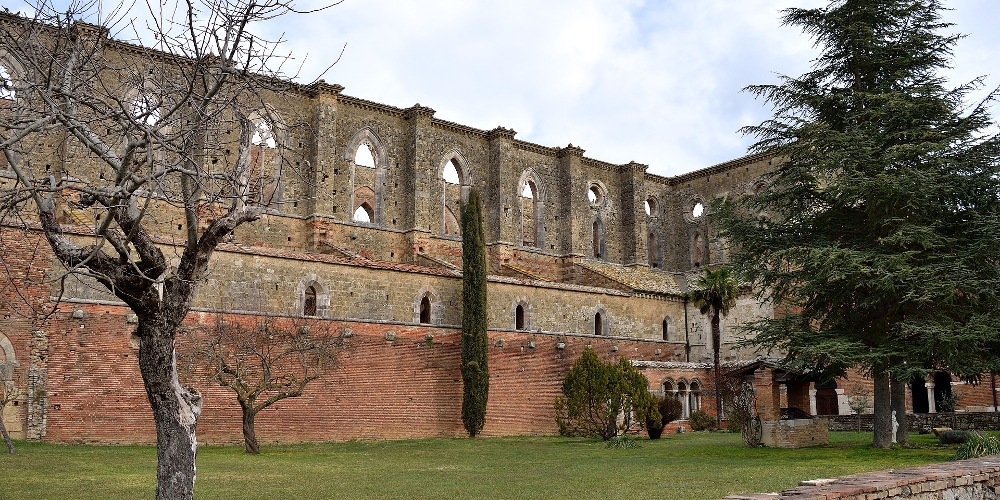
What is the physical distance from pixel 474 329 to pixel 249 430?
8367 mm

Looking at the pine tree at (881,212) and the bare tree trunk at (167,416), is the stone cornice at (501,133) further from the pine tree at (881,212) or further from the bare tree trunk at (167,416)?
the bare tree trunk at (167,416)

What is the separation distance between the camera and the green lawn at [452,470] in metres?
11.1

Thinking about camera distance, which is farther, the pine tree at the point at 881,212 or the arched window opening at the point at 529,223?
the arched window opening at the point at 529,223

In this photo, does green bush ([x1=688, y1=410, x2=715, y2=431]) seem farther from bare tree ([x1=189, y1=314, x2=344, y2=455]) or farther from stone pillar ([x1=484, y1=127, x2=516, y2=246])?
bare tree ([x1=189, y1=314, x2=344, y2=455])

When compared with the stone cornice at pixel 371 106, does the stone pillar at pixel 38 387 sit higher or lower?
lower

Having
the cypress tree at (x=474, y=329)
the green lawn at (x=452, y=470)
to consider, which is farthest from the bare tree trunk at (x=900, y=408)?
the cypress tree at (x=474, y=329)

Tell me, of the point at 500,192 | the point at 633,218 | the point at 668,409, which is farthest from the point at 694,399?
the point at 633,218

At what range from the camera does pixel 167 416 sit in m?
7.83

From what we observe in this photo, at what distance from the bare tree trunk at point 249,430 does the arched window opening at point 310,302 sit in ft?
19.7

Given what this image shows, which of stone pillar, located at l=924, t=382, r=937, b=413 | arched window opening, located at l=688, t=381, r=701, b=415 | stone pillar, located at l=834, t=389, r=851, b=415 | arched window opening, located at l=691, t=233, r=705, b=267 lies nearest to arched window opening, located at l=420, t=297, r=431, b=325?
arched window opening, located at l=688, t=381, r=701, b=415

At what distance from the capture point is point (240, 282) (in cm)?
Answer: 2164

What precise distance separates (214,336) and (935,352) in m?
15.2

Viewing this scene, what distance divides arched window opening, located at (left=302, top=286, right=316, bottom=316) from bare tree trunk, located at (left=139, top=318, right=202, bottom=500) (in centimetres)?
1547

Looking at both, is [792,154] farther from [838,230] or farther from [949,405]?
[949,405]
